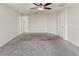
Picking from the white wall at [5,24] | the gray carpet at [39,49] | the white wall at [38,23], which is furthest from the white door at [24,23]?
the gray carpet at [39,49]

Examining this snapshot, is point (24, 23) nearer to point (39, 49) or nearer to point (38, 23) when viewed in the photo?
point (38, 23)

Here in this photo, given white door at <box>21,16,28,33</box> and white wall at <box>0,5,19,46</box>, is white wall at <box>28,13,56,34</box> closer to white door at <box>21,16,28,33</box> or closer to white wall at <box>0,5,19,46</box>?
white door at <box>21,16,28,33</box>

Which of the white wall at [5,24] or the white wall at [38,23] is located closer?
the white wall at [5,24]

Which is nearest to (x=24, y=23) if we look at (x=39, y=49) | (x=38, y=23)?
(x=38, y=23)

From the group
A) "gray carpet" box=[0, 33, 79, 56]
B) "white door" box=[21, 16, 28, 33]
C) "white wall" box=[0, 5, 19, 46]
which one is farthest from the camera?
"white door" box=[21, 16, 28, 33]

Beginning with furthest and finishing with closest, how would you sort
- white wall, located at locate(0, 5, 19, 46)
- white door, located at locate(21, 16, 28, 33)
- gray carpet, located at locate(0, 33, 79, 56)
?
white door, located at locate(21, 16, 28, 33)
white wall, located at locate(0, 5, 19, 46)
gray carpet, located at locate(0, 33, 79, 56)

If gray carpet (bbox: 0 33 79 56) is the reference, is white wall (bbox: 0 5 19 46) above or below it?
above

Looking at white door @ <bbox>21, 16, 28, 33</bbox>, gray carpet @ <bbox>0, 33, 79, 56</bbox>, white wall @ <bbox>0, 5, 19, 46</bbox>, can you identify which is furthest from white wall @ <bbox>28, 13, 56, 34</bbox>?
gray carpet @ <bbox>0, 33, 79, 56</bbox>

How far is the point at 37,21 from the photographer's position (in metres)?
12.1

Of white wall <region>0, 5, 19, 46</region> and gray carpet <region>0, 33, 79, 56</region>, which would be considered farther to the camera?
white wall <region>0, 5, 19, 46</region>

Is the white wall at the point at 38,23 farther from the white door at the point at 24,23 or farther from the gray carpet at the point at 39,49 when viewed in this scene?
the gray carpet at the point at 39,49

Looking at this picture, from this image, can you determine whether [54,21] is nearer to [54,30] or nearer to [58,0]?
[54,30]

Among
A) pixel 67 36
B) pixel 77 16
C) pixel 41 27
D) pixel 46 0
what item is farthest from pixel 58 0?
pixel 41 27

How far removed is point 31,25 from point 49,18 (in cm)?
198
